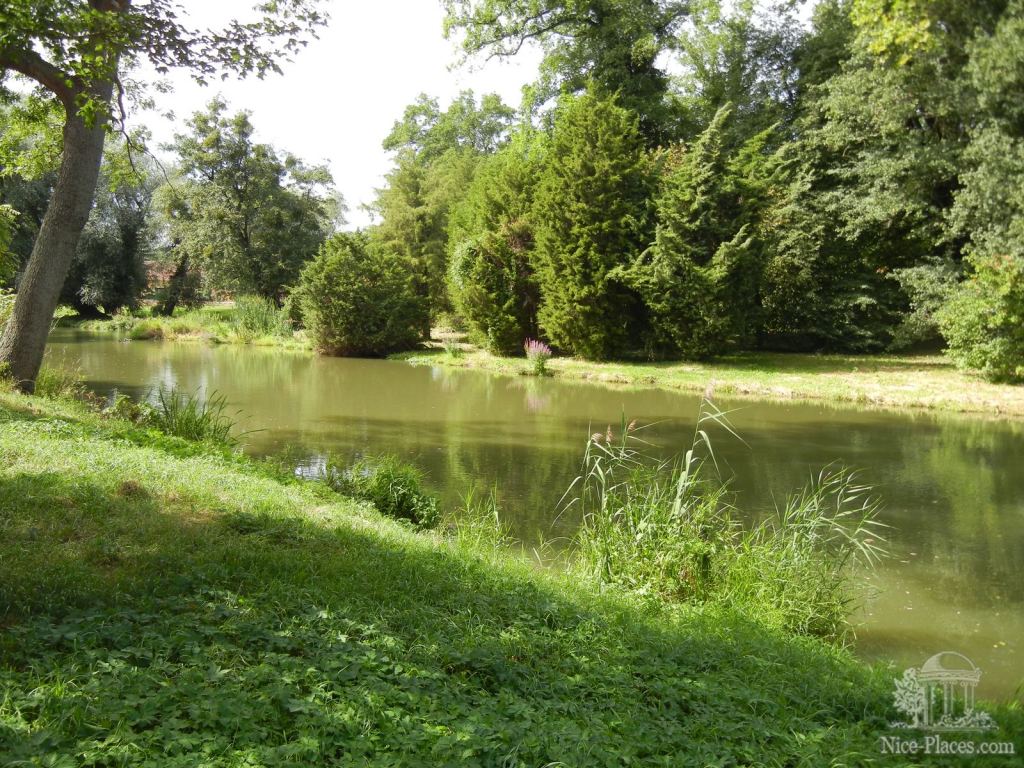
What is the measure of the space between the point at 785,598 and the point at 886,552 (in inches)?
89.3

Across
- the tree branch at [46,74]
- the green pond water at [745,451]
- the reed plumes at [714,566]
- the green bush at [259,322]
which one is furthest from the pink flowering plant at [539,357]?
the reed plumes at [714,566]

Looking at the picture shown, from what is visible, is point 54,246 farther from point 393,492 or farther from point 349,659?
point 349,659

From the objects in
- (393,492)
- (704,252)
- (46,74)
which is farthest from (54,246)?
(704,252)

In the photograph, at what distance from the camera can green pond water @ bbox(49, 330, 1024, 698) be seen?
5.92 metres

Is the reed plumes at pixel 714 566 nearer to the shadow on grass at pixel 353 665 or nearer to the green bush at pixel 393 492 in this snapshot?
the shadow on grass at pixel 353 665

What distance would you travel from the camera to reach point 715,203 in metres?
21.8

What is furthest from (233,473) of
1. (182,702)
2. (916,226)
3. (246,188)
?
(246,188)

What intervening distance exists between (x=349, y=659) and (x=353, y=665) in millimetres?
54

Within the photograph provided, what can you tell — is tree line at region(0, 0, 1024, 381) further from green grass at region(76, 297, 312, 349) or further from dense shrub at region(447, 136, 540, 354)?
green grass at region(76, 297, 312, 349)

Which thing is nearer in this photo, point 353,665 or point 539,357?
point 353,665

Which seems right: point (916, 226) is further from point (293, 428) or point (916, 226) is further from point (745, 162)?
point (293, 428)

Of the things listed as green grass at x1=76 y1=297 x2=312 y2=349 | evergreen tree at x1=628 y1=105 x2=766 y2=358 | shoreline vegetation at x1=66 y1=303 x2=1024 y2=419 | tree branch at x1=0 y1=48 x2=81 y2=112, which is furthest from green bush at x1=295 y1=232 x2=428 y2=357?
tree branch at x1=0 y1=48 x2=81 y2=112

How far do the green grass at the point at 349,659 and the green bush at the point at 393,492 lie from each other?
1864mm

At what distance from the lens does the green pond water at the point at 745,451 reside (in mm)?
5918
